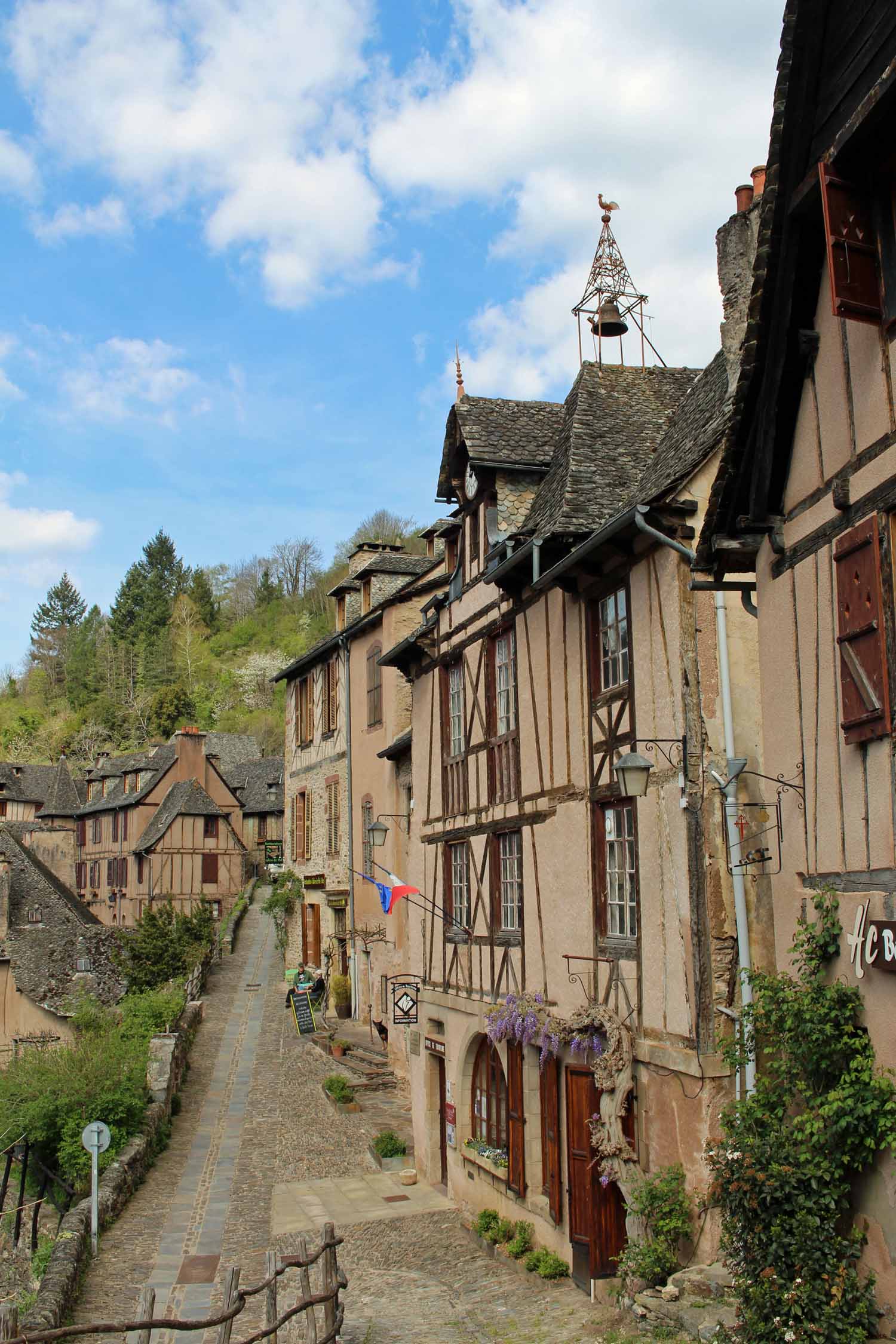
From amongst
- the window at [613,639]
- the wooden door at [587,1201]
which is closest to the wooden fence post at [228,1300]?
the wooden door at [587,1201]

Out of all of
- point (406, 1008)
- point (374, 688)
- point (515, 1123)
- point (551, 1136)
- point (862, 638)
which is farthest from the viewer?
Answer: point (374, 688)

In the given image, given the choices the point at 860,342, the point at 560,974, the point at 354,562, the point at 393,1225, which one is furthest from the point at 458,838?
the point at 354,562

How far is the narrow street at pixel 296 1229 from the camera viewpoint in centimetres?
1098

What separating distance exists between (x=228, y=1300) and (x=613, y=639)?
6491 millimetres

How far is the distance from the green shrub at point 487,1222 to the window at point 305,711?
54.9ft

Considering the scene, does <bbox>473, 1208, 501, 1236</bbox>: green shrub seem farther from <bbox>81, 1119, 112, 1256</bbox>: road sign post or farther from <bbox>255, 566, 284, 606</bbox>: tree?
<bbox>255, 566, 284, 606</bbox>: tree

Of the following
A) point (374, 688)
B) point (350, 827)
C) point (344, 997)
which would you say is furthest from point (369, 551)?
point (344, 997)

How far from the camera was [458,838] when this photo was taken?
1552cm

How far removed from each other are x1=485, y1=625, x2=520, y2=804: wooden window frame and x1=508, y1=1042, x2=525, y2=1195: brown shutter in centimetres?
295

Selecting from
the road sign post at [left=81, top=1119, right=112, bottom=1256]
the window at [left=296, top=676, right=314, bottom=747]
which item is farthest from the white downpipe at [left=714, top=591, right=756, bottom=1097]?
the window at [left=296, top=676, right=314, bottom=747]

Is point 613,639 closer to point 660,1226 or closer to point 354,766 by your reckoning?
point 660,1226

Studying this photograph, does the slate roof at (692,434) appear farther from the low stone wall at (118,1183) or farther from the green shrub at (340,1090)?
the green shrub at (340,1090)

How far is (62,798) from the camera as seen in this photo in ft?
176

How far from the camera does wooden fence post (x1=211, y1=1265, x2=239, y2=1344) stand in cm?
791
